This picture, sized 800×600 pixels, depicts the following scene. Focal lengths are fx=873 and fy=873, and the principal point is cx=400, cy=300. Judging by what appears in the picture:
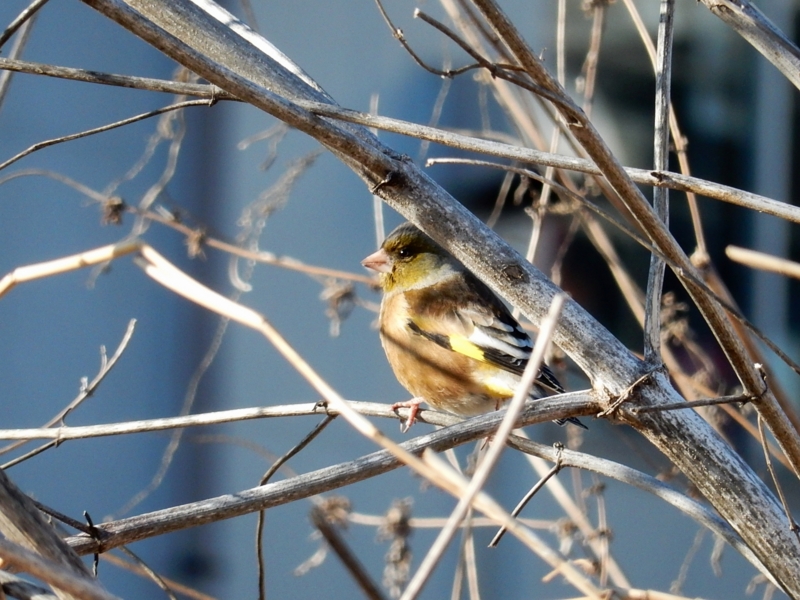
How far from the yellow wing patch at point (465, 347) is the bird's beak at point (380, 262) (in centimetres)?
43

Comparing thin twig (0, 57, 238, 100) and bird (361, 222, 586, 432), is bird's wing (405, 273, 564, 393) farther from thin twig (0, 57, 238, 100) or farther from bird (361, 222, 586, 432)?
thin twig (0, 57, 238, 100)

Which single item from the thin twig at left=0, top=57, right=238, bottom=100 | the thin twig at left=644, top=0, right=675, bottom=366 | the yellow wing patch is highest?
the thin twig at left=0, top=57, right=238, bottom=100

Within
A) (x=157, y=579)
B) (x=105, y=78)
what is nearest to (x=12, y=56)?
(x=105, y=78)

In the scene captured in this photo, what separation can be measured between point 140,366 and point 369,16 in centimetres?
292

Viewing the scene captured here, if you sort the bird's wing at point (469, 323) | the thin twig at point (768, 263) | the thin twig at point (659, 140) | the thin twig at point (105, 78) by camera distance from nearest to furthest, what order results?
the thin twig at point (768, 263) → the thin twig at point (105, 78) → the thin twig at point (659, 140) → the bird's wing at point (469, 323)

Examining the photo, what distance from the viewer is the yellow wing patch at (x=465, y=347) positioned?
2902 mm

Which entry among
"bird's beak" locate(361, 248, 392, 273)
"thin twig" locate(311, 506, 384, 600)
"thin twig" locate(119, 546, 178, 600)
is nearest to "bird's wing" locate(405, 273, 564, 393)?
"bird's beak" locate(361, 248, 392, 273)

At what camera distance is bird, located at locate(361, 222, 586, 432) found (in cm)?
290

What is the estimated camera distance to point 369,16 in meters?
5.89

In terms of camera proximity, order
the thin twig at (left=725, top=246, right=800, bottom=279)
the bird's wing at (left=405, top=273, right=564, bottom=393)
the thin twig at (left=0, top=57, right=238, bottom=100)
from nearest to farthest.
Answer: the thin twig at (left=725, top=246, right=800, bottom=279) < the thin twig at (left=0, top=57, right=238, bottom=100) < the bird's wing at (left=405, top=273, right=564, bottom=393)

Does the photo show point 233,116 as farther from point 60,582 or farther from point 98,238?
point 60,582

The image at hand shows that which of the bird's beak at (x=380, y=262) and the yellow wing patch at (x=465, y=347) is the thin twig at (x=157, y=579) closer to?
the yellow wing patch at (x=465, y=347)

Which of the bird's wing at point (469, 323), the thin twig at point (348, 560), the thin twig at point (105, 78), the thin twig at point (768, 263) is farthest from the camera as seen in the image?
the bird's wing at point (469, 323)

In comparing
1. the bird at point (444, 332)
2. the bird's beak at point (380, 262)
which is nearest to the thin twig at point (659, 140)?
the bird at point (444, 332)
